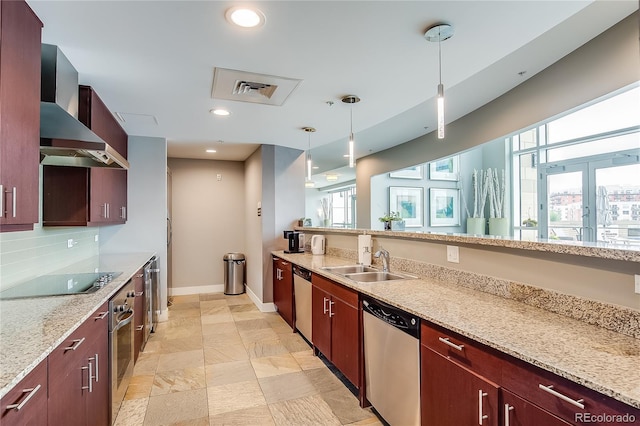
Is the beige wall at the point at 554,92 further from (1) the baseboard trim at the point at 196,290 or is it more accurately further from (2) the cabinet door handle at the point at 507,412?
(1) the baseboard trim at the point at 196,290

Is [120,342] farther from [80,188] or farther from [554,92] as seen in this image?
[554,92]

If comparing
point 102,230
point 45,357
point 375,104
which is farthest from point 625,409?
point 102,230

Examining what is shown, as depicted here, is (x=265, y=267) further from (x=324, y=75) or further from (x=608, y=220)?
(x=608, y=220)

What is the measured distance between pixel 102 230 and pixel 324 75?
3322 mm

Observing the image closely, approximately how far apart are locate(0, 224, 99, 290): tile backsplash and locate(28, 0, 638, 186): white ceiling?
121cm

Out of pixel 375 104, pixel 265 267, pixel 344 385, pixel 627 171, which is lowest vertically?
pixel 344 385

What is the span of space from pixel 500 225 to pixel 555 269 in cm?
663

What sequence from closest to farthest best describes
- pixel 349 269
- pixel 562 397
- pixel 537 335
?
pixel 562 397 < pixel 537 335 < pixel 349 269

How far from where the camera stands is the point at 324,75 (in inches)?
97.5

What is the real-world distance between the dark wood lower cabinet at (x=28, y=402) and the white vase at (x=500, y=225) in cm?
806

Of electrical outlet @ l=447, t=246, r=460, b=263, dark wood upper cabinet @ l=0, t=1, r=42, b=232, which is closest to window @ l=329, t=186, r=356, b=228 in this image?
electrical outlet @ l=447, t=246, r=460, b=263

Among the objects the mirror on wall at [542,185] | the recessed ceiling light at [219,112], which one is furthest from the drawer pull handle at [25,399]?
the mirror on wall at [542,185]


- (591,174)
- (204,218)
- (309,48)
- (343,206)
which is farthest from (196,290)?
(343,206)

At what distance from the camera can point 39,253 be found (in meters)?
2.53
